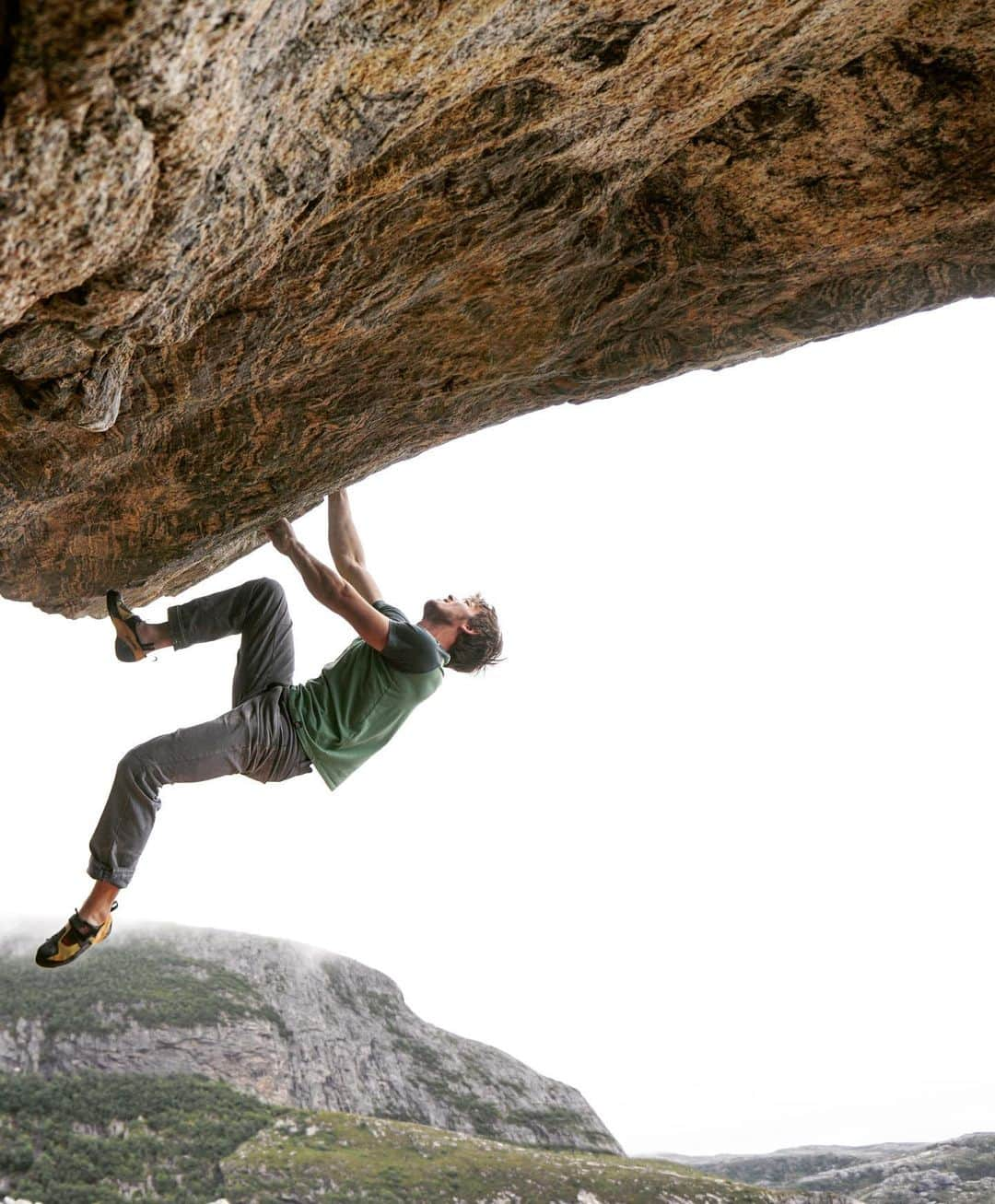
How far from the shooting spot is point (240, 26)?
370 centimetres

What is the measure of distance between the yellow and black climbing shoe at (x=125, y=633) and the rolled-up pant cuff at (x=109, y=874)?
7.73 feet

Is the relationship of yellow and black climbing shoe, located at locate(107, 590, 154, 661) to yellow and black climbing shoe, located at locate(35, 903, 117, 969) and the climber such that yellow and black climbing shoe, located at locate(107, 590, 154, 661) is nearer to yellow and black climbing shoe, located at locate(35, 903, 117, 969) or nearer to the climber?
the climber

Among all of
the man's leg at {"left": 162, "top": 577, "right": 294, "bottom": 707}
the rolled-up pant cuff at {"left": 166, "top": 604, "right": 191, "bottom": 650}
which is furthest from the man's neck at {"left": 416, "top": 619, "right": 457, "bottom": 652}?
the rolled-up pant cuff at {"left": 166, "top": 604, "right": 191, "bottom": 650}

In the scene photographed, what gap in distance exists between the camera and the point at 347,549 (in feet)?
30.0

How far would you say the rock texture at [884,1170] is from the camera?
5266 centimetres

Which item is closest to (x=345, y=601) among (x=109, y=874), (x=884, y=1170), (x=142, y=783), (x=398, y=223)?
(x=142, y=783)

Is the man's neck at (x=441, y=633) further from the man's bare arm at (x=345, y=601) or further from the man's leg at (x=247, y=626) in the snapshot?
the man's leg at (x=247, y=626)

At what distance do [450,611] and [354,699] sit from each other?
1.26 metres

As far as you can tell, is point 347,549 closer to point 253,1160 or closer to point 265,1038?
point 253,1160

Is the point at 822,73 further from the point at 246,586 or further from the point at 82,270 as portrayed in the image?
the point at 246,586

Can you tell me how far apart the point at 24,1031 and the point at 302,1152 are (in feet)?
72.2

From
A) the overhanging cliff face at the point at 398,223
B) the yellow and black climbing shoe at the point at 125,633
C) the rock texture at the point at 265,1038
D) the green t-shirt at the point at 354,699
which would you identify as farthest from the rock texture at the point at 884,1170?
the yellow and black climbing shoe at the point at 125,633

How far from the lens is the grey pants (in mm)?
7379

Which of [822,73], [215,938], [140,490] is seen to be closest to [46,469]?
[140,490]
